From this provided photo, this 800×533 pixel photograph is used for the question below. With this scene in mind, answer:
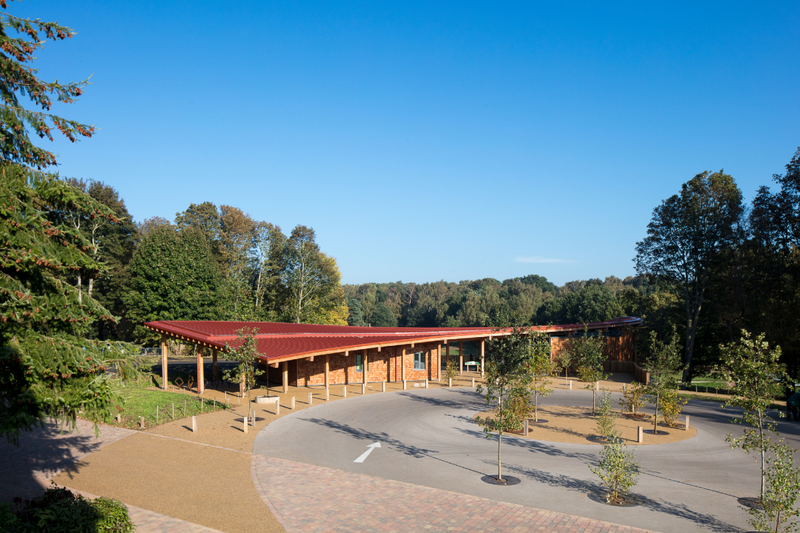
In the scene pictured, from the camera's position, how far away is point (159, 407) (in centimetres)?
2275

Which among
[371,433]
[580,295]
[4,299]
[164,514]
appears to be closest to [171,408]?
[371,433]

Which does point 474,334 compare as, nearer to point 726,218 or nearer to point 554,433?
point 554,433

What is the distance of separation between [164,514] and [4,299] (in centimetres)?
573

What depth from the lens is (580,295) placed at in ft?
276

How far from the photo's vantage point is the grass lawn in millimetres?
20078

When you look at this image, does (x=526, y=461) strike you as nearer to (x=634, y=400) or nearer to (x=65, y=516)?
(x=634, y=400)

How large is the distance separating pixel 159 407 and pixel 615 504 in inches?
782

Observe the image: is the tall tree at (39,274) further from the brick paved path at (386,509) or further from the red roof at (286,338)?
the red roof at (286,338)

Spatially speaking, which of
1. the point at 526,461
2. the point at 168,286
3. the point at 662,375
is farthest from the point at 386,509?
the point at 168,286

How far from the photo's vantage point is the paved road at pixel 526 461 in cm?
1155

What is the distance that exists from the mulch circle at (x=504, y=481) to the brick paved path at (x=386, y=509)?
1419 millimetres

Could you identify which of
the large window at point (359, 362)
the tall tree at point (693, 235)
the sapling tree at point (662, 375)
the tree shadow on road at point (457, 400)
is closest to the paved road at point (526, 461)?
the tree shadow on road at point (457, 400)

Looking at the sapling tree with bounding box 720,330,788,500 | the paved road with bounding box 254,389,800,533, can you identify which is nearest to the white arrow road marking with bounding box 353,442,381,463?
the paved road with bounding box 254,389,800,533

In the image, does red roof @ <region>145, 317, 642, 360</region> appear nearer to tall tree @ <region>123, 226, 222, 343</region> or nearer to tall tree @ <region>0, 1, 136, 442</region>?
tall tree @ <region>123, 226, 222, 343</region>
